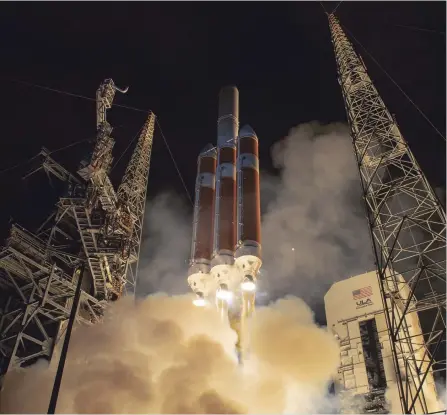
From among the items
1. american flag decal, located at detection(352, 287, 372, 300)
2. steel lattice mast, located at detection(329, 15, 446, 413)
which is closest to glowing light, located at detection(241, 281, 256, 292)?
steel lattice mast, located at detection(329, 15, 446, 413)

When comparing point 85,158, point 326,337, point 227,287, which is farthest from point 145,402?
point 326,337

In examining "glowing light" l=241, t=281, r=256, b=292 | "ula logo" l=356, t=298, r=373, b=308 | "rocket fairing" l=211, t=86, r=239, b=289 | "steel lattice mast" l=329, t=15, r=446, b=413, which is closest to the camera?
"steel lattice mast" l=329, t=15, r=446, b=413

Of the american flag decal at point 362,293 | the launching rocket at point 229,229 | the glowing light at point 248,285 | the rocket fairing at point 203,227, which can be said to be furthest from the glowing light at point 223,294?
the american flag decal at point 362,293

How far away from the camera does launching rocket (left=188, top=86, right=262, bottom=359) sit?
27422mm

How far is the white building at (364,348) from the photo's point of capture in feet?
120

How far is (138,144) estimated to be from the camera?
1629 inches

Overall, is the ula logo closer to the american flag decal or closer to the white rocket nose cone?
the american flag decal

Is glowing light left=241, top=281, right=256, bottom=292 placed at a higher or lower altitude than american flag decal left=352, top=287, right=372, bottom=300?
lower

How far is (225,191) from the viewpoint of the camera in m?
30.9

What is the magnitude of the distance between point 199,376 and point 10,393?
11566 mm

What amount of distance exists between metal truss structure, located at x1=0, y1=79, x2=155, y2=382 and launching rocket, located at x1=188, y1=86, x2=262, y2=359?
5883mm

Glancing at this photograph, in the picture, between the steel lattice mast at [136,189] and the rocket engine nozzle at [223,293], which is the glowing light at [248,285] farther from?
the steel lattice mast at [136,189]

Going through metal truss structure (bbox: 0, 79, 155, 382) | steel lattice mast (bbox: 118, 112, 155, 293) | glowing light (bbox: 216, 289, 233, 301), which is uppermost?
steel lattice mast (bbox: 118, 112, 155, 293)

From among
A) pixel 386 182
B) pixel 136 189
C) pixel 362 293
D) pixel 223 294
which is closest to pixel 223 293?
pixel 223 294
